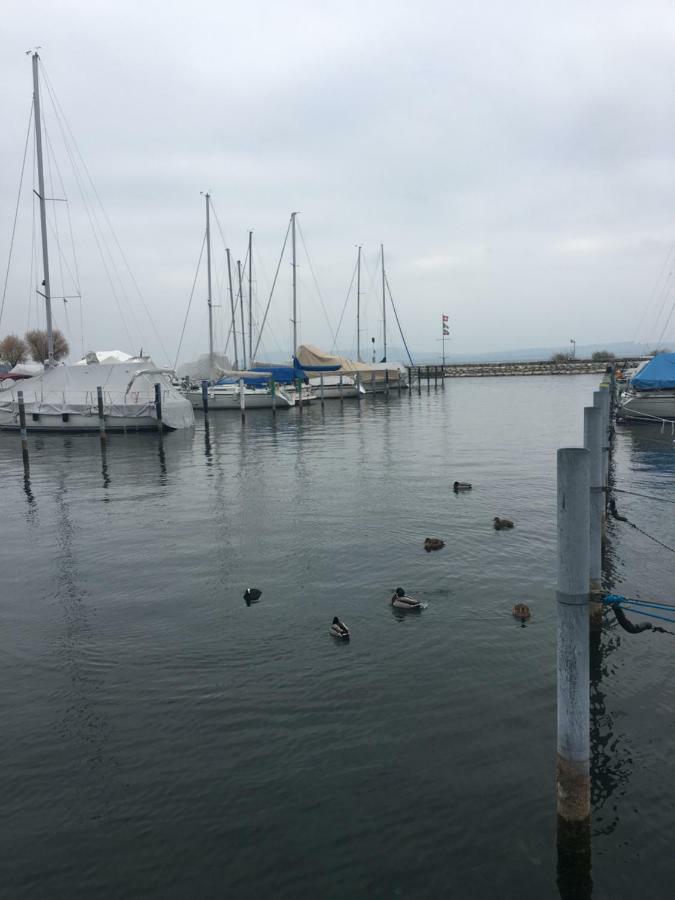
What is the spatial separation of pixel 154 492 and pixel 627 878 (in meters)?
21.2

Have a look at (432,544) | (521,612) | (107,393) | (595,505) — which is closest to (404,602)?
(521,612)

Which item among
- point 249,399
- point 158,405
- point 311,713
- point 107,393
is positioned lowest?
point 311,713

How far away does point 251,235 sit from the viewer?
77500 millimetres

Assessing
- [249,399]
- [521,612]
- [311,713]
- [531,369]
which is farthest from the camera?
[531,369]

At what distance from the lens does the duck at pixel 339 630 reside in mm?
11051

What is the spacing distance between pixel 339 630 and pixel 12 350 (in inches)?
4406

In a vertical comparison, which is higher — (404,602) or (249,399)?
(249,399)

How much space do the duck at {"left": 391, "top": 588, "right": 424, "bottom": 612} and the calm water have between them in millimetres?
205

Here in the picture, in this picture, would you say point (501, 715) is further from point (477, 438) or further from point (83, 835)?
point (477, 438)

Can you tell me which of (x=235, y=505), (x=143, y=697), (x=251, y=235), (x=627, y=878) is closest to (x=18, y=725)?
(x=143, y=697)

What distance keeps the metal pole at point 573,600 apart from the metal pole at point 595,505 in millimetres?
3497

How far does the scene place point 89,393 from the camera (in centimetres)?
4559

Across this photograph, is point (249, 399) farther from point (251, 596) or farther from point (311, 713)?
point (311, 713)

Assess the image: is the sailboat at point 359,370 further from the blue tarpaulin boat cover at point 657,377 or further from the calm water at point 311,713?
the calm water at point 311,713
